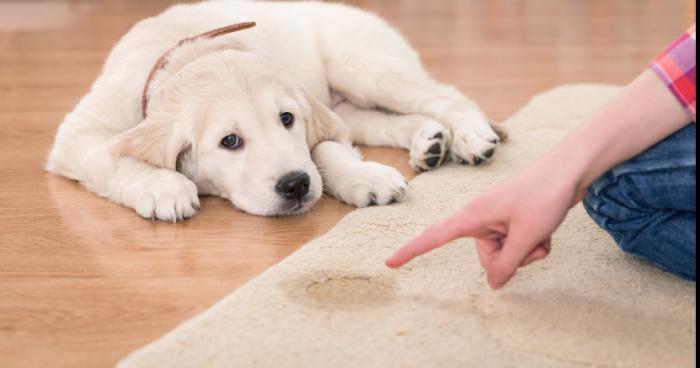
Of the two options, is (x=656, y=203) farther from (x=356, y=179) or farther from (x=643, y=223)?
(x=356, y=179)

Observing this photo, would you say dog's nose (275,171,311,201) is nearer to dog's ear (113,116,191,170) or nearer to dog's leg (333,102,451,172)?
dog's ear (113,116,191,170)

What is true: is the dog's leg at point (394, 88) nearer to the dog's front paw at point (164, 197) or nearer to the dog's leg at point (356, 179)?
the dog's leg at point (356, 179)

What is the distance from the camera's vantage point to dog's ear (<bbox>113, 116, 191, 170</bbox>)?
6.36ft

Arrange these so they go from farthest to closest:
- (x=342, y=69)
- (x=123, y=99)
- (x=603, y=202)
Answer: (x=342, y=69) → (x=123, y=99) → (x=603, y=202)

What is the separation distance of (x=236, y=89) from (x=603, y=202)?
872mm

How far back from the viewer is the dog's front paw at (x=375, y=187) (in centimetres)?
192

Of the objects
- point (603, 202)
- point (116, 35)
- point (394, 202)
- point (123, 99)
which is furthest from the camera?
point (116, 35)

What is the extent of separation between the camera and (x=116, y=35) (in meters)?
4.26

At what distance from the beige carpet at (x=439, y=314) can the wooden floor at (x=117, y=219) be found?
0.11 m

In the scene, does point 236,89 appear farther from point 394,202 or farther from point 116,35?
point 116,35

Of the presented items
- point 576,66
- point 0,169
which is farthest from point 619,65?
point 0,169

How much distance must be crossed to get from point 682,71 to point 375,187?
0.83m

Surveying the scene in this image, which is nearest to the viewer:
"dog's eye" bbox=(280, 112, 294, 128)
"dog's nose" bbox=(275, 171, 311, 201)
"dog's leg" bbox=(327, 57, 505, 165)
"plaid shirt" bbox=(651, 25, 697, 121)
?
"plaid shirt" bbox=(651, 25, 697, 121)

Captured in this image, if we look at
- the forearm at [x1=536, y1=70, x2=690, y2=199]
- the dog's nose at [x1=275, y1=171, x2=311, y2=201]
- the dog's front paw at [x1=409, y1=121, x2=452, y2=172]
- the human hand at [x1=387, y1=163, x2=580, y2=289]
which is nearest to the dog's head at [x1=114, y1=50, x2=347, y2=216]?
the dog's nose at [x1=275, y1=171, x2=311, y2=201]
